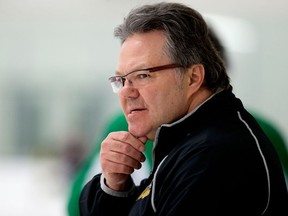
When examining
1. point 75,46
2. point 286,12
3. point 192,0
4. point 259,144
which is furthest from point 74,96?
point 259,144

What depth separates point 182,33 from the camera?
1.18 metres

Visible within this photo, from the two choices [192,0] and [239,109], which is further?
[192,0]

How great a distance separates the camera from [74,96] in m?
1.98

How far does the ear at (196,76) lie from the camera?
1.20m

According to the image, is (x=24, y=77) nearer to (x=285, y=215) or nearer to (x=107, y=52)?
(x=107, y=52)

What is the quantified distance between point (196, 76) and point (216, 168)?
34 centimetres

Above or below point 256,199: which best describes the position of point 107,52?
above

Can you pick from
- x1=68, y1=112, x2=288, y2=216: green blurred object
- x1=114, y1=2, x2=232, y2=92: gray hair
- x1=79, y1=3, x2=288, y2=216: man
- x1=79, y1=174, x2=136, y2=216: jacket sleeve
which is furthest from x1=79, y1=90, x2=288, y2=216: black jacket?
x1=68, y1=112, x2=288, y2=216: green blurred object

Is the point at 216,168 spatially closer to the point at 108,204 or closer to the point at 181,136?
the point at 181,136

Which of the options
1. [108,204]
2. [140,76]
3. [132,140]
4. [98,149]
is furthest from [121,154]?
[98,149]

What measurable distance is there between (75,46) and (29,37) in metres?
0.20

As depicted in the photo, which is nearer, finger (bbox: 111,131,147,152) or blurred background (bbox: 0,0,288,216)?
finger (bbox: 111,131,147,152)

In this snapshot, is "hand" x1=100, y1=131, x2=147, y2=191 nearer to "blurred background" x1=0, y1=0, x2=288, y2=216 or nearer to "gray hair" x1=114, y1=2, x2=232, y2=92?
"gray hair" x1=114, y1=2, x2=232, y2=92

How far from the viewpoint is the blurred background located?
6.49ft
